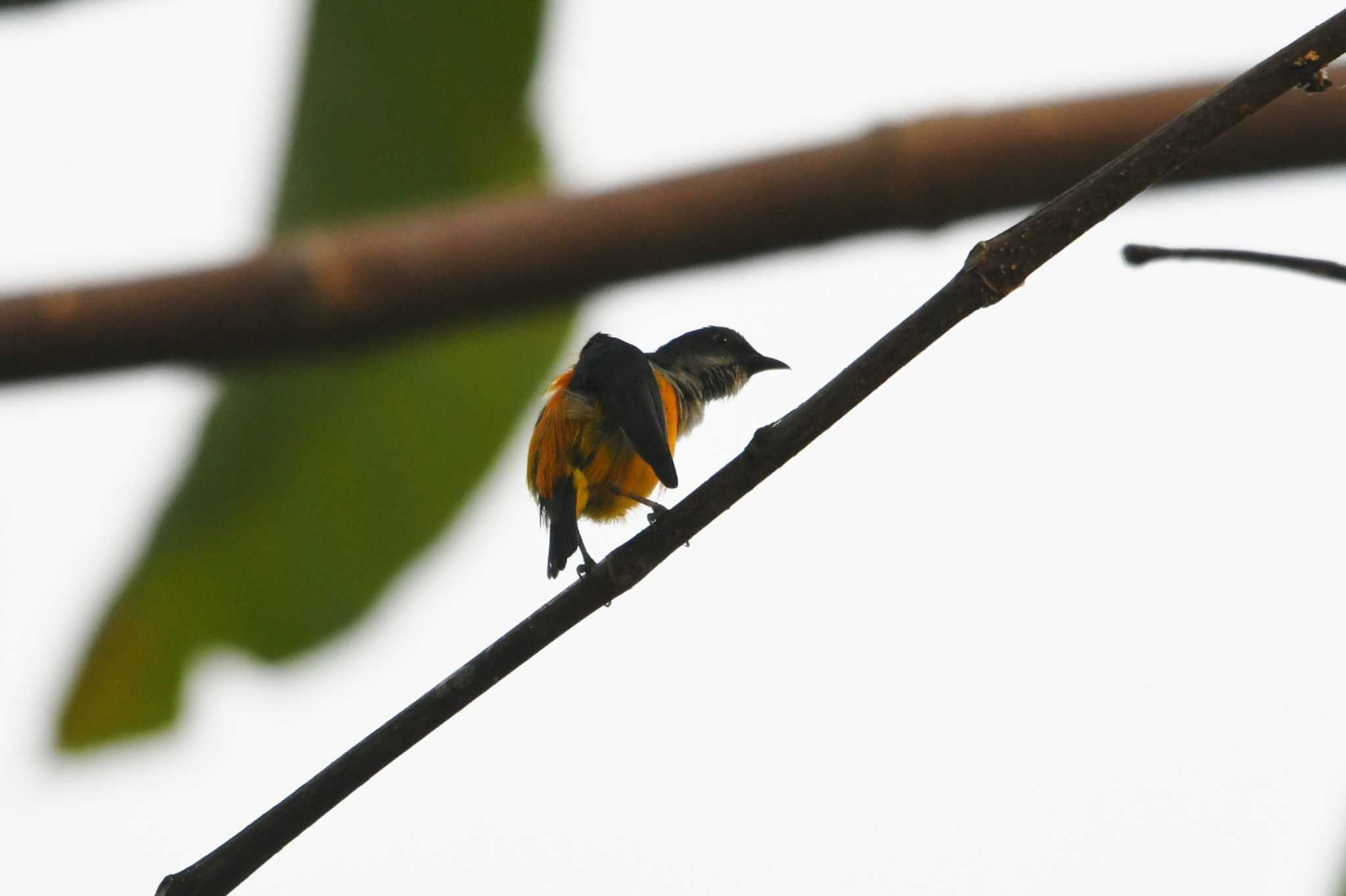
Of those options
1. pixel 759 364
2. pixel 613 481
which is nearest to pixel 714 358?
pixel 759 364

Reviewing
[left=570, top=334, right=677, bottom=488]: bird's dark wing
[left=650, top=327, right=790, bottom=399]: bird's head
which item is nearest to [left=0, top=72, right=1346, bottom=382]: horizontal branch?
[left=570, top=334, right=677, bottom=488]: bird's dark wing

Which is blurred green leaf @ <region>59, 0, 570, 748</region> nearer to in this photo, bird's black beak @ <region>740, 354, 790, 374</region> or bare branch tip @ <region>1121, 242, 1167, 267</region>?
bare branch tip @ <region>1121, 242, 1167, 267</region>

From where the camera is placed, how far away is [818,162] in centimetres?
238

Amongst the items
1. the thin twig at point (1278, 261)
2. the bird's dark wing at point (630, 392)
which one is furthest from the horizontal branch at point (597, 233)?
the bird's dark wing at point (630, 392)

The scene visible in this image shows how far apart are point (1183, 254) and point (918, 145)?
2.11ft

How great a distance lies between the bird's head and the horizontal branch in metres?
2.60

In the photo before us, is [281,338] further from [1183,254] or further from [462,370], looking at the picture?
[1183,254]

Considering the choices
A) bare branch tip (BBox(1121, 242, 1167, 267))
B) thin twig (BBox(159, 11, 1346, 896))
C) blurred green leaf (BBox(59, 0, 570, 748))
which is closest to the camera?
thin twig (BBox(159, 11, 1346, 896))

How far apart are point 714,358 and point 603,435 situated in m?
1.11

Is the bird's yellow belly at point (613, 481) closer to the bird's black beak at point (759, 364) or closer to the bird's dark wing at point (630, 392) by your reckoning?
the bird's dark wing at point (630, 392)

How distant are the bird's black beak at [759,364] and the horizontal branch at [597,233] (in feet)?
8.87

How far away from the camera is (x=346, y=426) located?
296 centimetres

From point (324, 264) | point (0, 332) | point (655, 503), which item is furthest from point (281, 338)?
point (655, 503)

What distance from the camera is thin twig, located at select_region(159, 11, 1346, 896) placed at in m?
1.70
